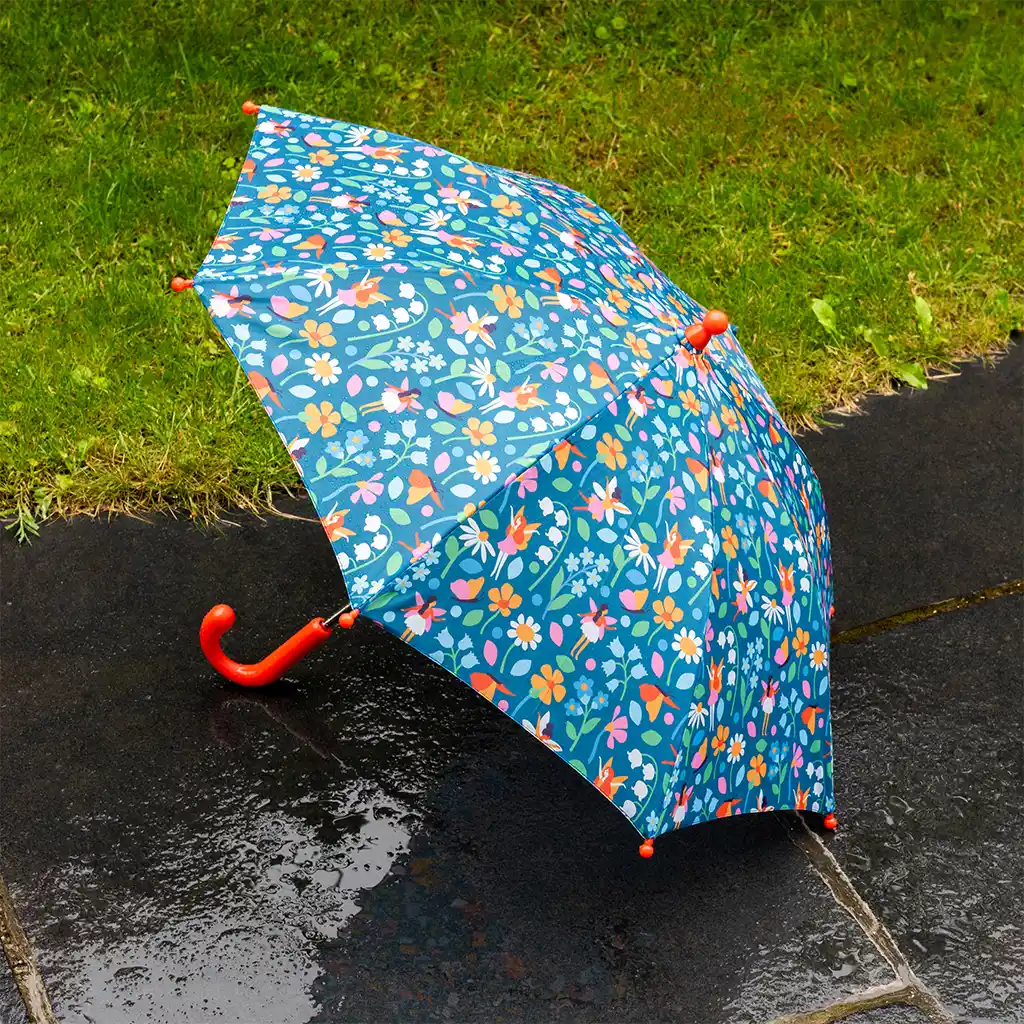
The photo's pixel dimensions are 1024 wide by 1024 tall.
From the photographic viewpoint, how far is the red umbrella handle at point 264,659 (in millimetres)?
2773

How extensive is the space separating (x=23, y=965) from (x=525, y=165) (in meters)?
3.48

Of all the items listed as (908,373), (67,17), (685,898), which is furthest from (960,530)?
(67,17)

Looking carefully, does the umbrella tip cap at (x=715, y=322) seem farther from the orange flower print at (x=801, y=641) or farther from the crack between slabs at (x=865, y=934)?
the crack between slabs at (x=865, y=934)

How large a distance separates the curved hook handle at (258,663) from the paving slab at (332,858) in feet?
0.28

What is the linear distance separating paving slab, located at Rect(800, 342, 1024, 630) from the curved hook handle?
5.11ft

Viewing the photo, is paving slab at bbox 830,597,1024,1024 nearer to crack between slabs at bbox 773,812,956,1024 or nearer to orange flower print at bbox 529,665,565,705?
crack between slabs at bbox 773,812,956,1024

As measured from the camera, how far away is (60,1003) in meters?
2.45

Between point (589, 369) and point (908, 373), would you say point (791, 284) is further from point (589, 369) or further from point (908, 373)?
point (589, 369)

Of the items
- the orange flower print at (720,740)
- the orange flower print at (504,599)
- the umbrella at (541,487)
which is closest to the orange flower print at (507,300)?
the umbrella at (541,487)

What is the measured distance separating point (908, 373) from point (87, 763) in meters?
3.00

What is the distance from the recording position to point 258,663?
3.11m

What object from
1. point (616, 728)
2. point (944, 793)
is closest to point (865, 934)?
point (944, 793)

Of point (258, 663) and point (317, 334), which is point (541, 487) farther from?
point (258, 663)

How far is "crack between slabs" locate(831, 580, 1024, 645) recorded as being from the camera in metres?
3.49
